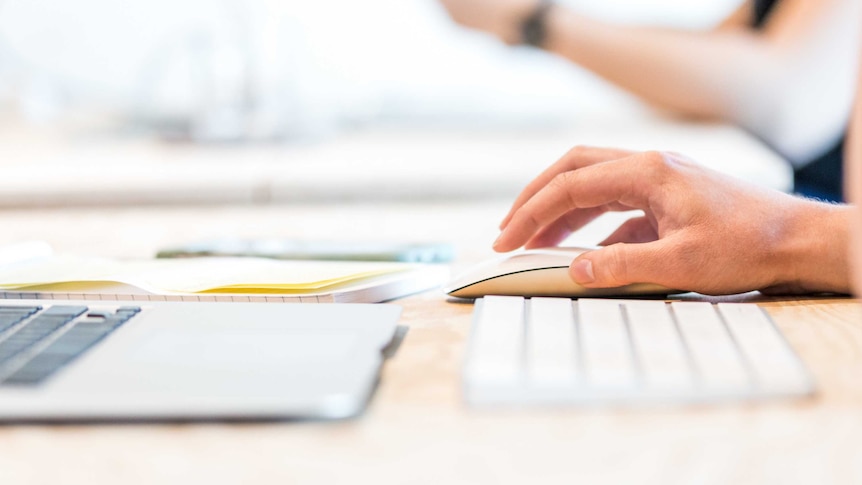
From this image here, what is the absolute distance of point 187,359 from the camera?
50cm

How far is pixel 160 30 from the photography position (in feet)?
7.36

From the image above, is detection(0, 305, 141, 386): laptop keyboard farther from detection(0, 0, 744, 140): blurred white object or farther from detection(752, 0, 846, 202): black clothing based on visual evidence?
detection(0, 0, 744, 140): blurred white object

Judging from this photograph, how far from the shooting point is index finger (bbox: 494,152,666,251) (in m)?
0.69

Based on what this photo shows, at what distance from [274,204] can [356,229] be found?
0.53 m

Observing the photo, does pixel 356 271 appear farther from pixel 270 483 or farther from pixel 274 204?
pixel 274 204

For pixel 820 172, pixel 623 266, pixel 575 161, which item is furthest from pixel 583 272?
pixel 820 172


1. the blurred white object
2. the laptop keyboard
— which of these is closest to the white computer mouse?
the laptop keyboard

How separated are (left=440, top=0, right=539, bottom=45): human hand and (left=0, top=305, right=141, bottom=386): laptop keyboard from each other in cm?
147

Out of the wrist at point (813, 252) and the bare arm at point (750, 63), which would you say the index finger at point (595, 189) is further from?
the bare arm at point (750, 63)

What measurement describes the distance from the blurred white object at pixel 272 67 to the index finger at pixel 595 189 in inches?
57.1

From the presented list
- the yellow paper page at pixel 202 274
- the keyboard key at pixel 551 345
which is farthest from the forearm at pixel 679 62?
the keyboard key at pixel 551 345

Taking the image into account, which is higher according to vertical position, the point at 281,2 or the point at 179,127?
the point at 281,2

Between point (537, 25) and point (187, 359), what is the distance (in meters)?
1.59

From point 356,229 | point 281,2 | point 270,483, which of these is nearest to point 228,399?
point 270,483
